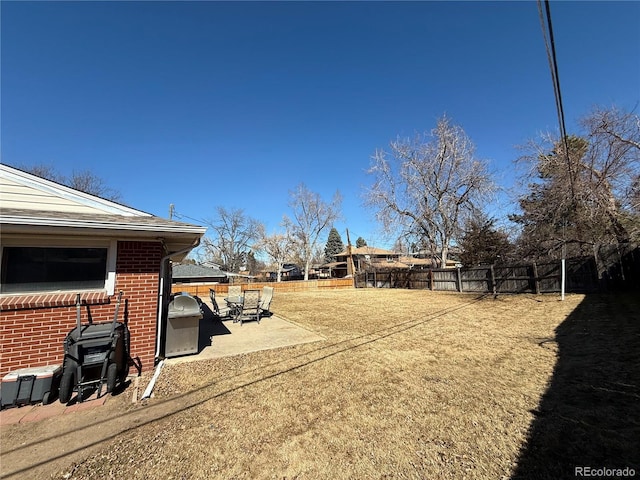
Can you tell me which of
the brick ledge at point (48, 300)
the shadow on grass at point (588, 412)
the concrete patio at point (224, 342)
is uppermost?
the brick ledge at point (48, 300)

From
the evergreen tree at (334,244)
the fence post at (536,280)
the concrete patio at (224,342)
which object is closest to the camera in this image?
the concrete patio at (224,342)

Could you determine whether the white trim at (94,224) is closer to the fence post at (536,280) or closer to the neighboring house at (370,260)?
the fence post at (536,280)

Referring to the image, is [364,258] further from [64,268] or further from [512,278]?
[64,268]

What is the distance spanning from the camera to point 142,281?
4676 mm

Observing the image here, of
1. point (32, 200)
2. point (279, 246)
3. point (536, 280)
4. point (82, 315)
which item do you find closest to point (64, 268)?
point (82, 315)

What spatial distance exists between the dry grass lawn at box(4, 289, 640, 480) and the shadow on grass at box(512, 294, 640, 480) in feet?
0.05

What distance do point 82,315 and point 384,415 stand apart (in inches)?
172

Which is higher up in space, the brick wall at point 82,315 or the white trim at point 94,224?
the white trim at point 94,224

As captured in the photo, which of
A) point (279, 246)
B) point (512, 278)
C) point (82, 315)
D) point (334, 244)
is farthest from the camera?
point (334, 244)

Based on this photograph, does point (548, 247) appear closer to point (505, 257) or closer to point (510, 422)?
point (505, 257)

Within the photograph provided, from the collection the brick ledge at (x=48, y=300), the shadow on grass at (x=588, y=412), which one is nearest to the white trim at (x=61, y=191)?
the brick ledge at (x=48, y=300)

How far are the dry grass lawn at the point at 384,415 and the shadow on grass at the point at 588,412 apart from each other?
0.05 feet

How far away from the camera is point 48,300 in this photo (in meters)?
4.00

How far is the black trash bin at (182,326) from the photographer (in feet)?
17.2
